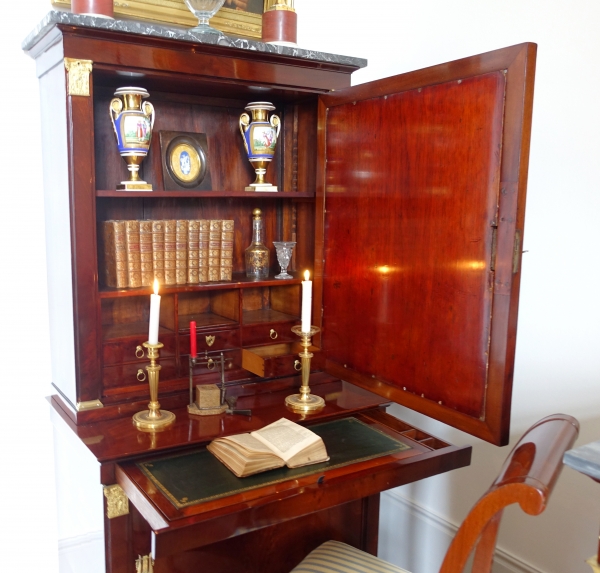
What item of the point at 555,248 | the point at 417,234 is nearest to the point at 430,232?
the point at 417,234

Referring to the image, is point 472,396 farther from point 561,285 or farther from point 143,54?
point 143,54

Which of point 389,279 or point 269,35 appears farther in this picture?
point 269,35

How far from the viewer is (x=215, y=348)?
1.90m

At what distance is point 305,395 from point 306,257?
0.53 meters

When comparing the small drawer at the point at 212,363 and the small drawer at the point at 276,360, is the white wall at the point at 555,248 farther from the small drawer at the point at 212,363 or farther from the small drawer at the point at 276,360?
the small drawer at the point at 212,363

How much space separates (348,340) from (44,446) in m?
1.05

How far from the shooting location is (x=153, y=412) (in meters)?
1.62

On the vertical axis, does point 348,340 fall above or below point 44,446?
above

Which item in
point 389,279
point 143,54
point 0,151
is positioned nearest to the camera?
point 143,54

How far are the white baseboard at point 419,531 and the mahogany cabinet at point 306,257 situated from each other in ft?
1.39

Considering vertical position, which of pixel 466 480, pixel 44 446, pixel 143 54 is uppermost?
pixel 143 54

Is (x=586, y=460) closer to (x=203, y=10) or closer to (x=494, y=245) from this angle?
(x=494, y=245)

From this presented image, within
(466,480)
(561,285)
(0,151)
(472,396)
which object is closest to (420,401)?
(472,396)

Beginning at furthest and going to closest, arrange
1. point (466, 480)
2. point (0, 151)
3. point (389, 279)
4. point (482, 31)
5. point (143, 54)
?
point (466, 480)
point (482, 31)
point (0, 151)
point (389, 279)
point (143, 54)
